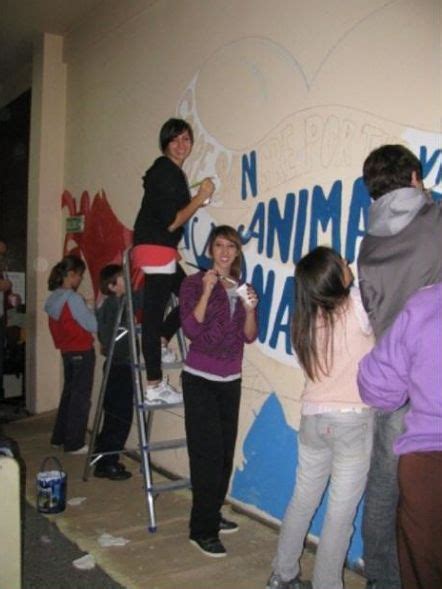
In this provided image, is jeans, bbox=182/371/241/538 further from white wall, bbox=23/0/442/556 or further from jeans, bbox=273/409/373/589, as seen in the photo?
jeans, bbox=273/409/373/589

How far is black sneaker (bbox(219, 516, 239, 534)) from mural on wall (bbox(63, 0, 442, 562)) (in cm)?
17

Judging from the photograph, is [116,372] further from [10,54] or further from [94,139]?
[10,54]

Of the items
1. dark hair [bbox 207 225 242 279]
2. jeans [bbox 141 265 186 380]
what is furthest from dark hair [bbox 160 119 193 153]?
jeans [bbox 141 265 186 380]

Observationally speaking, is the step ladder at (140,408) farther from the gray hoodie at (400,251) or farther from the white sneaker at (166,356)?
the gray hoodie at (400,251)

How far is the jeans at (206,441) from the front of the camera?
2.29 metres

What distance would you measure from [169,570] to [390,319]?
1.36 m

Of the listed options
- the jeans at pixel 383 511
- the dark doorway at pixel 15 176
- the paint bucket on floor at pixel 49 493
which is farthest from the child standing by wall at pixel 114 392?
the dark doorway at pixel 15 176

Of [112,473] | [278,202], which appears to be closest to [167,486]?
[112,473]

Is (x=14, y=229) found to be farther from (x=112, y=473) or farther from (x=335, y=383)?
(x=335, y=383)

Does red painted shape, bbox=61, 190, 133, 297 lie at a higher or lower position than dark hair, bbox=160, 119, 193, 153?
lower

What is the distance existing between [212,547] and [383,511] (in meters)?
0.90

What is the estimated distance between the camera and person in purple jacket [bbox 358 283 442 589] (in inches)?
52.6

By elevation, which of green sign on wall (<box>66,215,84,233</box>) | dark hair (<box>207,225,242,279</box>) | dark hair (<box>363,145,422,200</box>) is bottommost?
dark hair (<box>207,225,242,279</box>)

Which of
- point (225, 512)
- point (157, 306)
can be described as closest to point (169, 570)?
point (225, 512)
